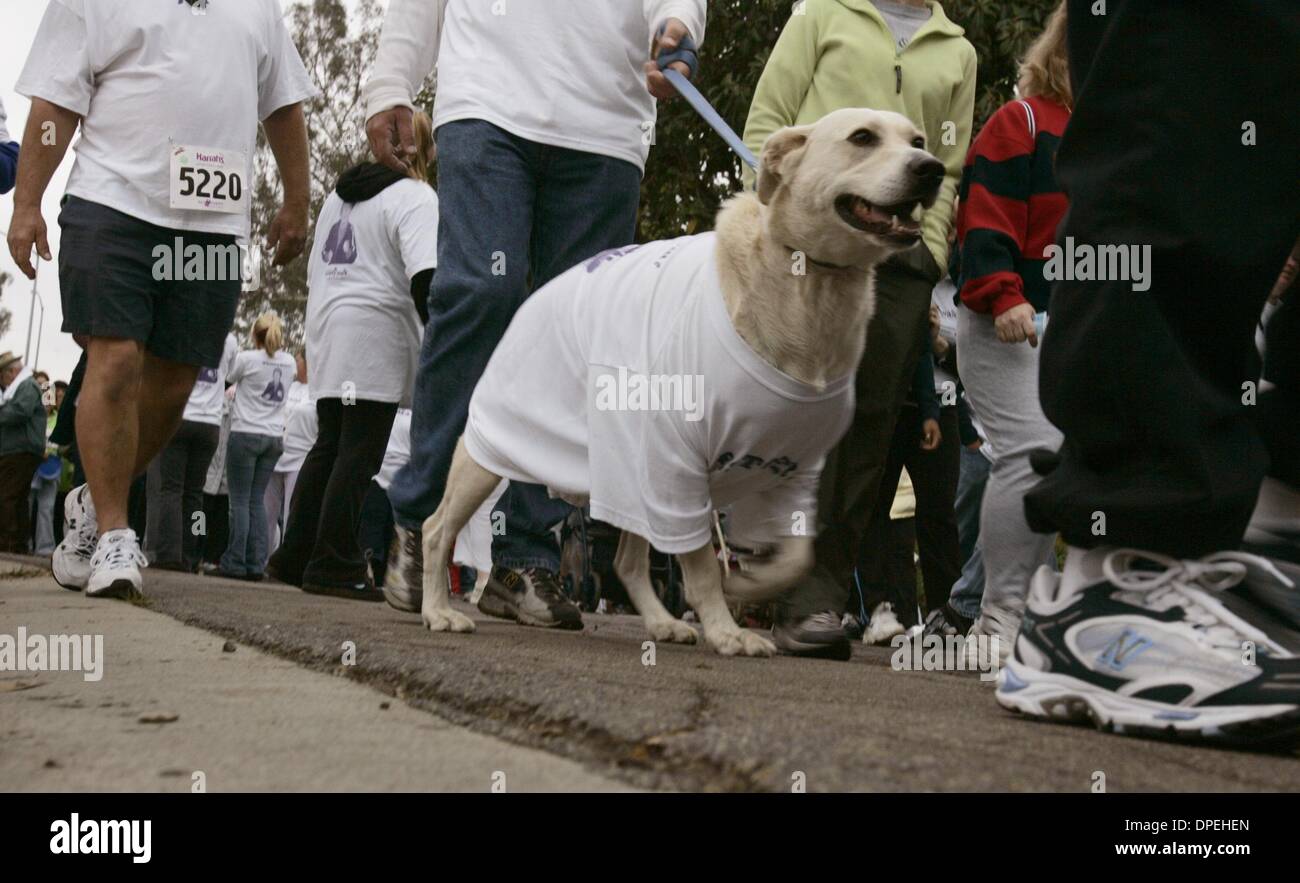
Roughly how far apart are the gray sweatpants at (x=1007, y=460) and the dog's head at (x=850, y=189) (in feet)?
1.74

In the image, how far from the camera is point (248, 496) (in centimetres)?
1066

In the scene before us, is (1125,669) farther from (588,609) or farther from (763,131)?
(588,609)

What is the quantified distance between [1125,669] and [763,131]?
2.73 meters

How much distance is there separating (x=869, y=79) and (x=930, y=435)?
63.2 inches

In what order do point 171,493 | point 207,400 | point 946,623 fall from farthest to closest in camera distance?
point 207,400 → point 171,493 → point 946,623

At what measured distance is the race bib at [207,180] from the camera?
4.93 m

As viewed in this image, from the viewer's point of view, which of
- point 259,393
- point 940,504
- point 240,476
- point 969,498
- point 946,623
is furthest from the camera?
point 259,393

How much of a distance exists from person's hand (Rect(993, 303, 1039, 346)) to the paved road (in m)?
0.93

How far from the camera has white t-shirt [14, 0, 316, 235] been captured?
485cm

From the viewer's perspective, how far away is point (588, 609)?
7.27 m

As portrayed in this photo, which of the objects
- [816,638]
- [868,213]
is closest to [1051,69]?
[868,213]

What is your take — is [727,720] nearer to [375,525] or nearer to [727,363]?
[727,363]

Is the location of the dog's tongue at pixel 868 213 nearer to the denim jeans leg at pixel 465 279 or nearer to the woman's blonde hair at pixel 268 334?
the denim jeans leg at pixel 465 279
